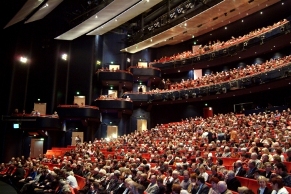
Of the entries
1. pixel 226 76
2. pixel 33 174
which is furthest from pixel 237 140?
pixel 226 76

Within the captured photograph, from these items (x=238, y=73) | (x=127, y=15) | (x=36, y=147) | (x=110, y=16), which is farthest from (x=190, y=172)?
(x=127, y=15)

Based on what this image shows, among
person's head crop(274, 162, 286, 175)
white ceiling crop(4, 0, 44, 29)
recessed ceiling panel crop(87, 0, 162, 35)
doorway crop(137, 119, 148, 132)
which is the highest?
recessed ceiling panel crop(87, 0, 162, 35)

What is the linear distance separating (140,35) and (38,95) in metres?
8.19

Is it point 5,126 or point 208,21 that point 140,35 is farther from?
point 5,126

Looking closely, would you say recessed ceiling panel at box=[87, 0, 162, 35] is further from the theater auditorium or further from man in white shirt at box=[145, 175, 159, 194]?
man in white shirt at box=[145, 175, 159, 194]

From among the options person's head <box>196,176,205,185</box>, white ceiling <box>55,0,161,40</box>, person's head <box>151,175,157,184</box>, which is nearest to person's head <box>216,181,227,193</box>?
person's head <box>196,176,205,185</box>

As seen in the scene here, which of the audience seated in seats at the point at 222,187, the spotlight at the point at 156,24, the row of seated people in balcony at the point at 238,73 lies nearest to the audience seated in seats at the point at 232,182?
the audience seated in seats at the point at 222,187

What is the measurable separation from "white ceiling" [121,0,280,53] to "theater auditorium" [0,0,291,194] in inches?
3.5

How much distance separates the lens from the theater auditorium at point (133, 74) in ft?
47.4

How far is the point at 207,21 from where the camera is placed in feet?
66.5

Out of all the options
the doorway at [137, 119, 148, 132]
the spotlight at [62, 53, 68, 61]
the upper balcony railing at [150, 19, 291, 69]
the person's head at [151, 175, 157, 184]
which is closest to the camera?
the person's head at [151, 175, 157, 184]

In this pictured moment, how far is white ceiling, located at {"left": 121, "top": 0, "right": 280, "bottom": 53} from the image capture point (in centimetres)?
1772

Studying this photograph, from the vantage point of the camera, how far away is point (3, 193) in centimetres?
758

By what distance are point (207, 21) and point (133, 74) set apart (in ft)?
20.4
